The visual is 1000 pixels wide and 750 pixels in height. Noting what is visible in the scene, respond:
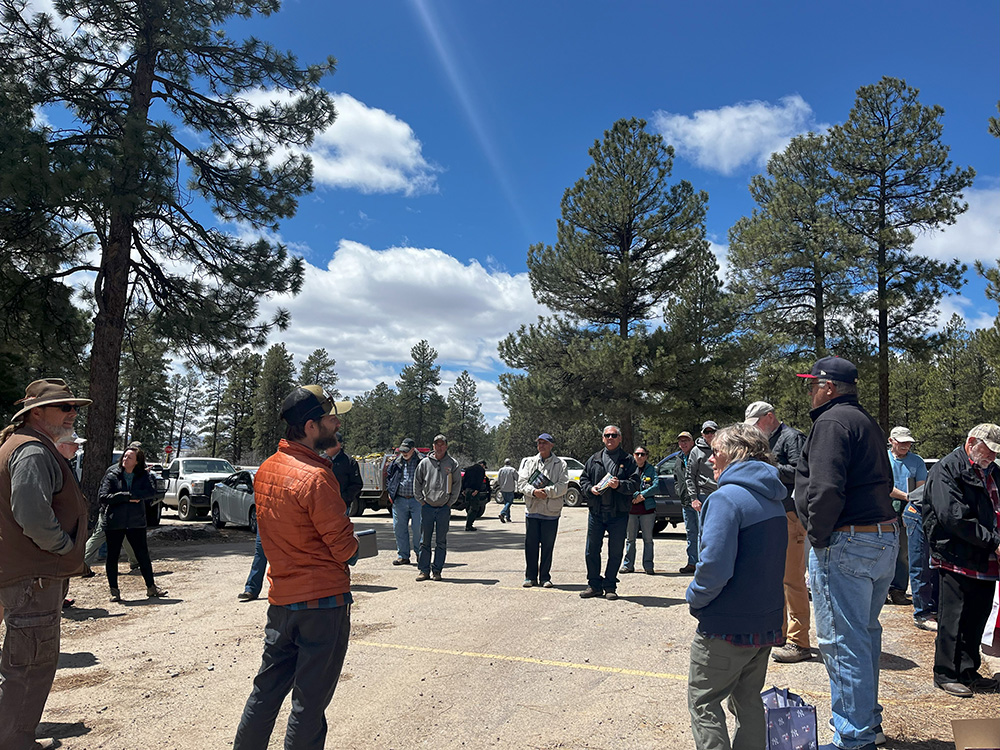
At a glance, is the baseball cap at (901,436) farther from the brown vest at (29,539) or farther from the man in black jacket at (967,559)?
the brown vest at (29,539)

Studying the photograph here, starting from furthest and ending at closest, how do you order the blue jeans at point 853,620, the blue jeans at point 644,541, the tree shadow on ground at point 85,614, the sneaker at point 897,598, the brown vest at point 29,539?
the blue jeans at point 644,541 < the sneaker at point 897,598 < the tree shadow on ground at point 85,614 < the blue jeans at point 853,620 < the brown vest at point 29,539

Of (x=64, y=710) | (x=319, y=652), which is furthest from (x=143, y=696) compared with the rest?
(x=319, y=652)

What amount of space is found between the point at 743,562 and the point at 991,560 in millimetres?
2712

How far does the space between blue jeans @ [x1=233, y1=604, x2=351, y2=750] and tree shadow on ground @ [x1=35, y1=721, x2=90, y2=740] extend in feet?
5.80

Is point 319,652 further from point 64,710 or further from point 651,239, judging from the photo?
point 651,239

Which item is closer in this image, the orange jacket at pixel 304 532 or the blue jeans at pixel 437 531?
the orange jacket at pixel 304 532

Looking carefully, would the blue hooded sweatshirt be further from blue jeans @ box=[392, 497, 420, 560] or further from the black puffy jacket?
blue jeans @ box=[392, 497, 420, 560]

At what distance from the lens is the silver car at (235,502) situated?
15289 mm

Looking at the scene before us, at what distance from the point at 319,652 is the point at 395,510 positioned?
26.5 ft

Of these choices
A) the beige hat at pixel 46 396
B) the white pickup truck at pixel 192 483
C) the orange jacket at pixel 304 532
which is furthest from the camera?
the white pickup truck at pixel 192 483

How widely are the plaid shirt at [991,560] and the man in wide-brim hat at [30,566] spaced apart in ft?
18.5

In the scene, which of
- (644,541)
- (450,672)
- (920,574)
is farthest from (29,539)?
(644,541)

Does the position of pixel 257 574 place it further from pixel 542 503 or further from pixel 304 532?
pixel 304 532

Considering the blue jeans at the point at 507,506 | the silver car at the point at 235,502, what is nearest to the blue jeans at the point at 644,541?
the blue jeans at the point at 507,506
